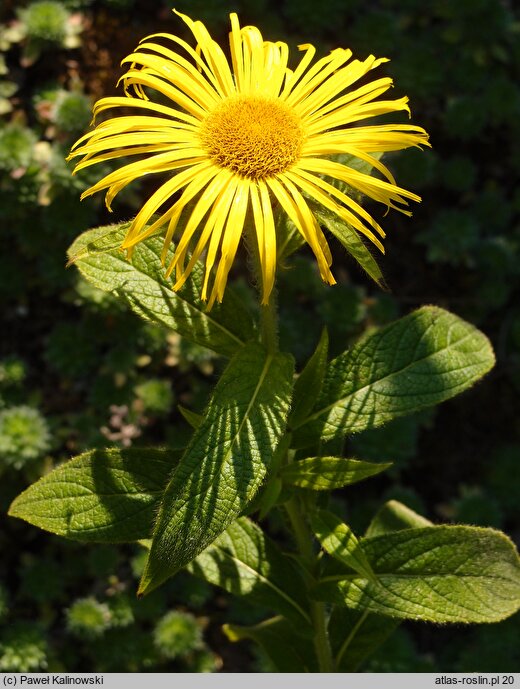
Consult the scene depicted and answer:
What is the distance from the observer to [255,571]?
2.06 metres

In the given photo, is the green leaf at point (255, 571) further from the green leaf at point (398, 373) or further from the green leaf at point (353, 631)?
the green leaf at point (398, 373)

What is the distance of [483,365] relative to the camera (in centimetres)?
184

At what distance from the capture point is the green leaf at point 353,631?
2174 mm

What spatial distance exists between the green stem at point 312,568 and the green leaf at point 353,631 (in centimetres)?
6

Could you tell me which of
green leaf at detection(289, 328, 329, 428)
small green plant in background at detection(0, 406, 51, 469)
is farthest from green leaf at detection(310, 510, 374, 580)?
small green plant in background at detection(0, 406, 51, 469)

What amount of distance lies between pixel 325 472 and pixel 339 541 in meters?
0.18

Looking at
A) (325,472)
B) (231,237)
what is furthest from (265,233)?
(325,472)

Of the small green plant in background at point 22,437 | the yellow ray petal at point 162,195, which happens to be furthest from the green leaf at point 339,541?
the small green plant in background at point 22,437

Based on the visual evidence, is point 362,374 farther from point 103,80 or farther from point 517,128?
point 517,128

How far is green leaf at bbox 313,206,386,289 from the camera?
1.40m

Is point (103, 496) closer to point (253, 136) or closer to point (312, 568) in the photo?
point (312, 568)

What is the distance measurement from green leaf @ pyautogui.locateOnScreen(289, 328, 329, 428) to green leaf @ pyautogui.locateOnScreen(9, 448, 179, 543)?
0.30 metres

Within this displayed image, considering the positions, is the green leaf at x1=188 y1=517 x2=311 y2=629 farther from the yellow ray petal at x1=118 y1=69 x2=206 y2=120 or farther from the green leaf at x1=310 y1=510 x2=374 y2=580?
the yellow ray petal at x1=118 y1=69 x2=206 y2=120

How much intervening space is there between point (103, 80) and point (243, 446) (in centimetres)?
216
